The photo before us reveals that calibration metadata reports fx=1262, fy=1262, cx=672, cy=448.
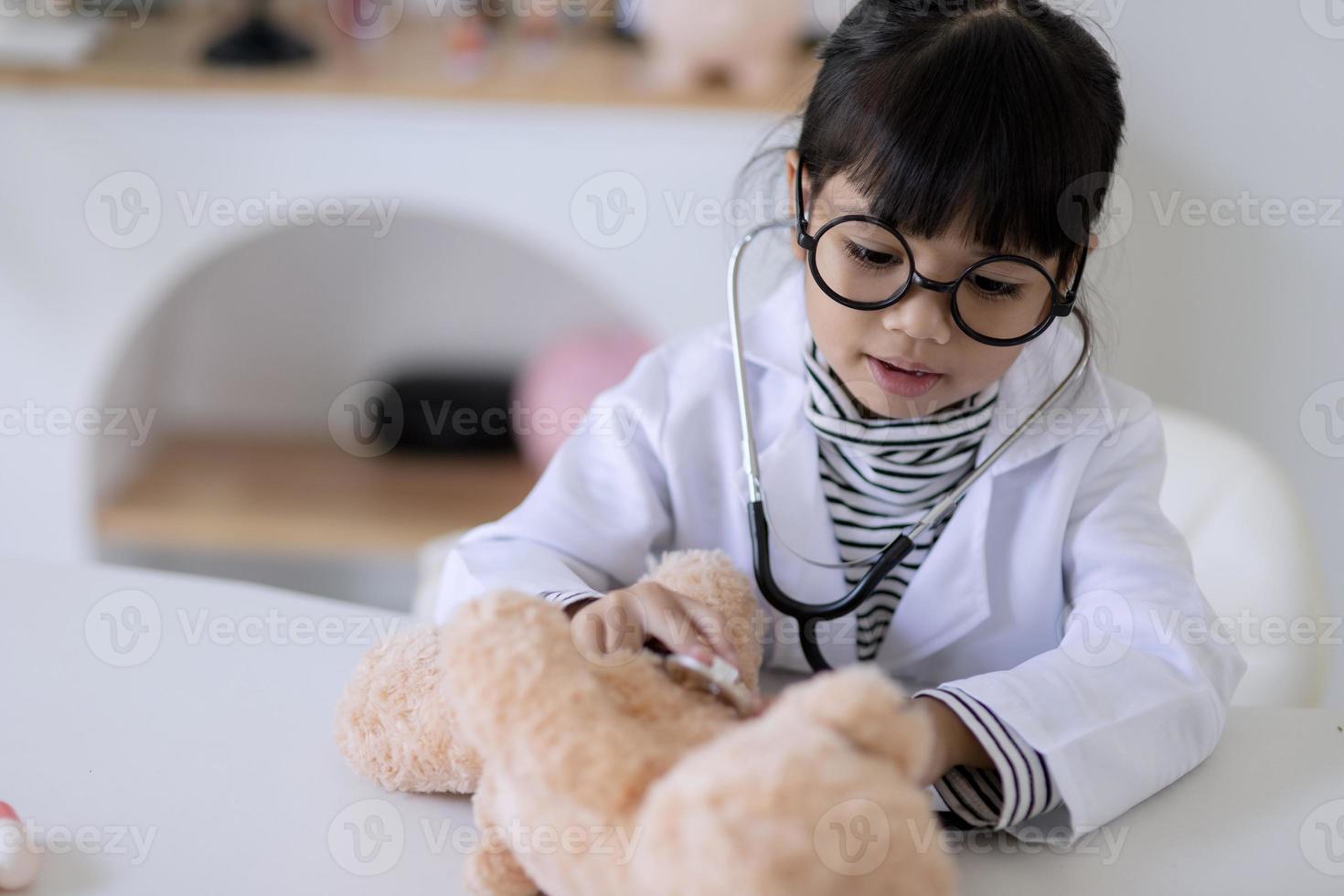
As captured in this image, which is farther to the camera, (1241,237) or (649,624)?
(1241,237)

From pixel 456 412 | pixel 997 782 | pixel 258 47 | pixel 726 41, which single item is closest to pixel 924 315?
pixel 997 782

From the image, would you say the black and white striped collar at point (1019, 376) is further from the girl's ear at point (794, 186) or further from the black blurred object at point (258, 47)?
the black blurred object at point (258, 47)

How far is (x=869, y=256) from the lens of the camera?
0.79 meters

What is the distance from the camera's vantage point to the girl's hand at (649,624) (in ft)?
2.22

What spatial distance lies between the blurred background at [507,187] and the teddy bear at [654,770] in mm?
1172

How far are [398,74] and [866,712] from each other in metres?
1.57

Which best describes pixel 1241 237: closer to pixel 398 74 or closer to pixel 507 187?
pixel 507 187

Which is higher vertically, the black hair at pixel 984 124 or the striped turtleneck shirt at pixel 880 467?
the black hair at pixel 984 124

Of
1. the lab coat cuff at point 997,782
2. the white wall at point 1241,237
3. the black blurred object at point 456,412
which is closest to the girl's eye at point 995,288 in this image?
the lab coat cuff at point 997,782

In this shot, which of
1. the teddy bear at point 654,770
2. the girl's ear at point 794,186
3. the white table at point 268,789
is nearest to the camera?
the teddy bear at point 654,770

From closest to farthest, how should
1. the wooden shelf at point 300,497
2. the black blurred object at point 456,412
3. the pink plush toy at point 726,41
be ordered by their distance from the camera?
the pink plush toy at point 726,41 < the wooden shelf at point 300,497 < the black blurred object at point 456,412

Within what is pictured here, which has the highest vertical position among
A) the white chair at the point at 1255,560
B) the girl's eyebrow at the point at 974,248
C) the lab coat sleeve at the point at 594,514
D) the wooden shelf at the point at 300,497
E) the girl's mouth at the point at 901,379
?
the girl's eyebrow at the point at 974,248

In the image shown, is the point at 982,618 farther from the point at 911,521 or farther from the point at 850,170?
the point at 850,170

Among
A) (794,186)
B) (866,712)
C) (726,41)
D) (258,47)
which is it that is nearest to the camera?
(866,712)
